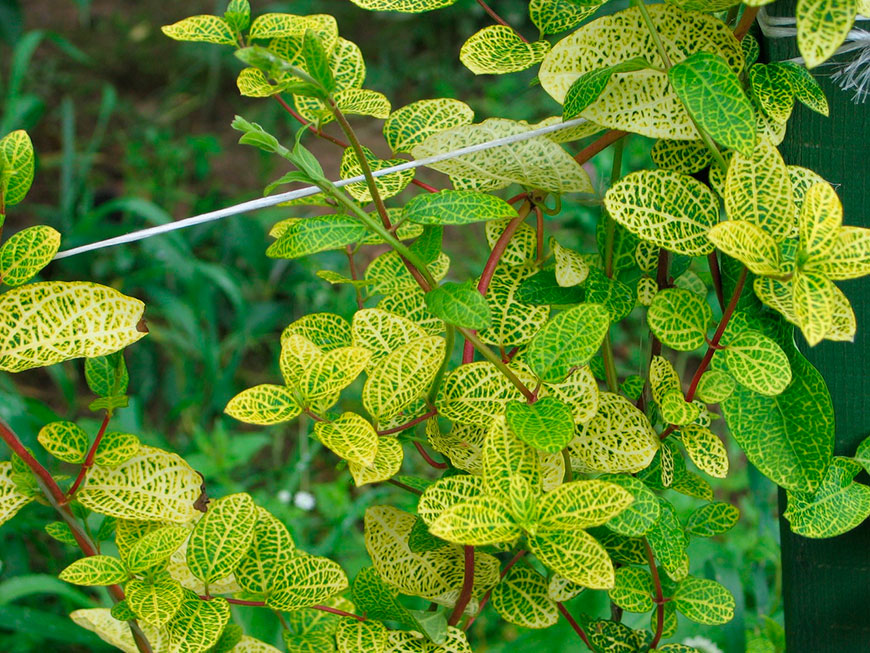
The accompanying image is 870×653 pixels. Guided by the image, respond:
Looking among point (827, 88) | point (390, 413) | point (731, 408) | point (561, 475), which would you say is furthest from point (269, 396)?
point (827, 88)

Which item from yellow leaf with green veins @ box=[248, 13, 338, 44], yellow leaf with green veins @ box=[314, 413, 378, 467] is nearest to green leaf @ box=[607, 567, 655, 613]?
yellow leaf with green veins @ box=[314, 413, 378, 467]

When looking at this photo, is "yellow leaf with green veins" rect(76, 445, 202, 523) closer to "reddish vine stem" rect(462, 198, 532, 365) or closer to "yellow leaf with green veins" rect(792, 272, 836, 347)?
"reddish vine stem" rect(462, 198, 532, 365)

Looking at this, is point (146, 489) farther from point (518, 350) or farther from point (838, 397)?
point (838, 397)

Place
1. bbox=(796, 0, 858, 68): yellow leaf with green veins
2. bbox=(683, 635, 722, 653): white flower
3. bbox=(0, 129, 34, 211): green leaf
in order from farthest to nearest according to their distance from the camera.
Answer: bbox=(683, 635, 722, 653): white flower < bbox=(0, 129, 34, 211): green leaf < bbox=(796, 0, 858, 68): yellow leaf with green veins

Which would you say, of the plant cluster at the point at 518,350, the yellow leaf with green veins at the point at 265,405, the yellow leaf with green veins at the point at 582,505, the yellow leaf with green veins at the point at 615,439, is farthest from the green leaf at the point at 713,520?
the yellow leaf with green veins at the point at 265,405

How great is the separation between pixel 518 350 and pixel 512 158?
0.14 m

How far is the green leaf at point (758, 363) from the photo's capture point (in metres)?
0.47

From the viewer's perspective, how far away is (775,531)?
1.50 m

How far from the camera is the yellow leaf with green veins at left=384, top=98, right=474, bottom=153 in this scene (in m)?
0.60

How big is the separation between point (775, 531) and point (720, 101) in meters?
1.24

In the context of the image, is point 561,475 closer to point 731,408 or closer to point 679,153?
point 731,408

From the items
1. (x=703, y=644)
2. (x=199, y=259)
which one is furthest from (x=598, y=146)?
(x=199, y=259)

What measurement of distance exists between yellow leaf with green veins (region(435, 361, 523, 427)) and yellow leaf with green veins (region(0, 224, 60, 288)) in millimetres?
256

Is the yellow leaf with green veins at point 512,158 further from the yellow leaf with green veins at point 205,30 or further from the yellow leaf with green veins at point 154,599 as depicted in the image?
the yellow leaf with green veins at point 154,599
